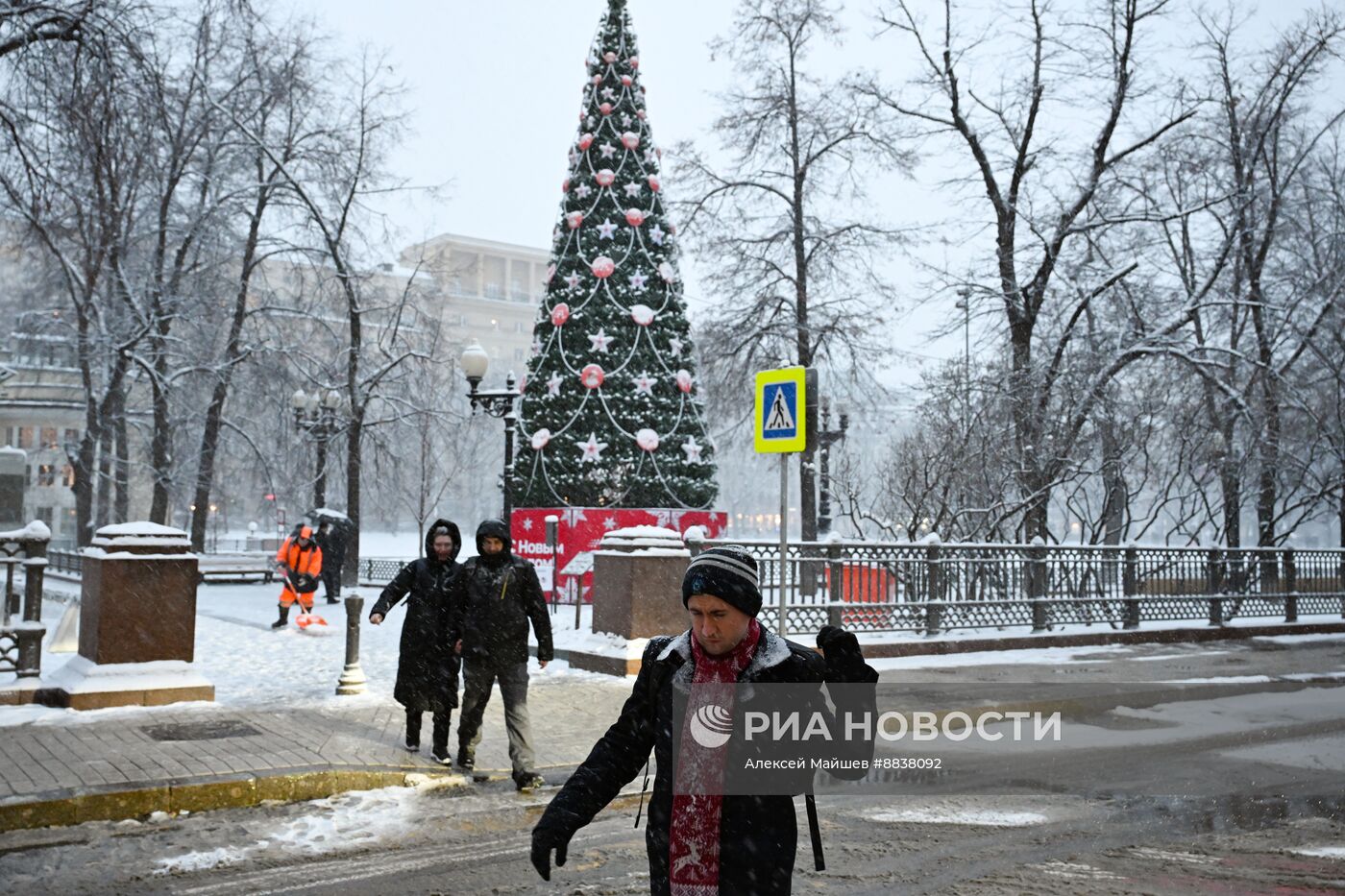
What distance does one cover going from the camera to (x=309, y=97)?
2722 centimetres

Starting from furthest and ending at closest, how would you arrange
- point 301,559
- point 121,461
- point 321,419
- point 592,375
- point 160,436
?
point 121,461, point 160,436, point 321,419, point 592,375, point 301,559

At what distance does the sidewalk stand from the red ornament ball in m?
14.8

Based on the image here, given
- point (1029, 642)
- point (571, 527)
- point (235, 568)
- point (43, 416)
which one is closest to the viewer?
point (1029, 642)

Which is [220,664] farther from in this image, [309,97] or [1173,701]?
[309,97]

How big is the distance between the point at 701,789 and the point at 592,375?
21.9 metres

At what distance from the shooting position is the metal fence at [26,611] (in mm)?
10031

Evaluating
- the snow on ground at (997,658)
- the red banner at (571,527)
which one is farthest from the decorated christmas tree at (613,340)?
the snow on ground at (997,658)

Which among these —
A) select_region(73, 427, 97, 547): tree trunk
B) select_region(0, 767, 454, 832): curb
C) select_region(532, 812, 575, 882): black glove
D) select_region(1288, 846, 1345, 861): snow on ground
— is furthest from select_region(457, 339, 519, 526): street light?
select_region(73, 427, 97, 547): tree trunk

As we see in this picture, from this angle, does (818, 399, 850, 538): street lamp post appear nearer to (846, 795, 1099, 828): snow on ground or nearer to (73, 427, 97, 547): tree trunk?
(73, 427, 97, 547): tree trunk

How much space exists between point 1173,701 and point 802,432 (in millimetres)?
5186

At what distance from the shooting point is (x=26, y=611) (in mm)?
10359

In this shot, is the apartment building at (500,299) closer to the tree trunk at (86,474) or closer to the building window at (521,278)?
the building window at (521,278)

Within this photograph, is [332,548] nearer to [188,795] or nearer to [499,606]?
[499,606]

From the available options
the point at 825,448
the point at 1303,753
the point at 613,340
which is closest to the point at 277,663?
the point at 1303,753
